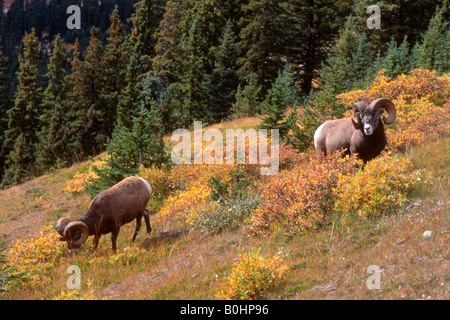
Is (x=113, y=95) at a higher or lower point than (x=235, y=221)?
higher

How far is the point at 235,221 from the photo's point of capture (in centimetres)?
1011

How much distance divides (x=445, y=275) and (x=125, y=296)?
5519 mm

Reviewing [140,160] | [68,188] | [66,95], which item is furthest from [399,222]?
[66,95]

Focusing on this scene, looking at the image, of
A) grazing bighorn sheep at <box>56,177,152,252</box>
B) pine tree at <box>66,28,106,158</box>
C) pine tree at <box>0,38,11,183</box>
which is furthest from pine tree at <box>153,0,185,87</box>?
grazing bighorn sheep at <box>56,177,152,252</box>

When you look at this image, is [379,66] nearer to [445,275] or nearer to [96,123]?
[445,275]

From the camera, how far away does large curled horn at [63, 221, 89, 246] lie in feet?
29.4

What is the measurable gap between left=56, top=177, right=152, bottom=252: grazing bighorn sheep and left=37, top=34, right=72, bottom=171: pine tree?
22.1 metres

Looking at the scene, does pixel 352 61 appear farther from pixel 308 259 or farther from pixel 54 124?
pixel 54 124

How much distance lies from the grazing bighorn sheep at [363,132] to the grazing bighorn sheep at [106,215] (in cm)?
581

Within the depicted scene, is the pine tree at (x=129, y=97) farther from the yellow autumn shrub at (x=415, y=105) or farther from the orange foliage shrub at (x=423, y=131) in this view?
the orange foliage shrub at (x=423, y=131)

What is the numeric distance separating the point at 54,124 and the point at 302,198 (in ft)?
112

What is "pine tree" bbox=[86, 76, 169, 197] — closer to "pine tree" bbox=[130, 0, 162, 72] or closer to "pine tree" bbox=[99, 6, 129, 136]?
"pine tree" bbox=[99, 6, 129, 136]

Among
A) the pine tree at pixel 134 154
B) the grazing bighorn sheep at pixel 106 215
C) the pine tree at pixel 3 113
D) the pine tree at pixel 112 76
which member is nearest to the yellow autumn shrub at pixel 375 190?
the grazing bighorn sheep at pixel 106 215
